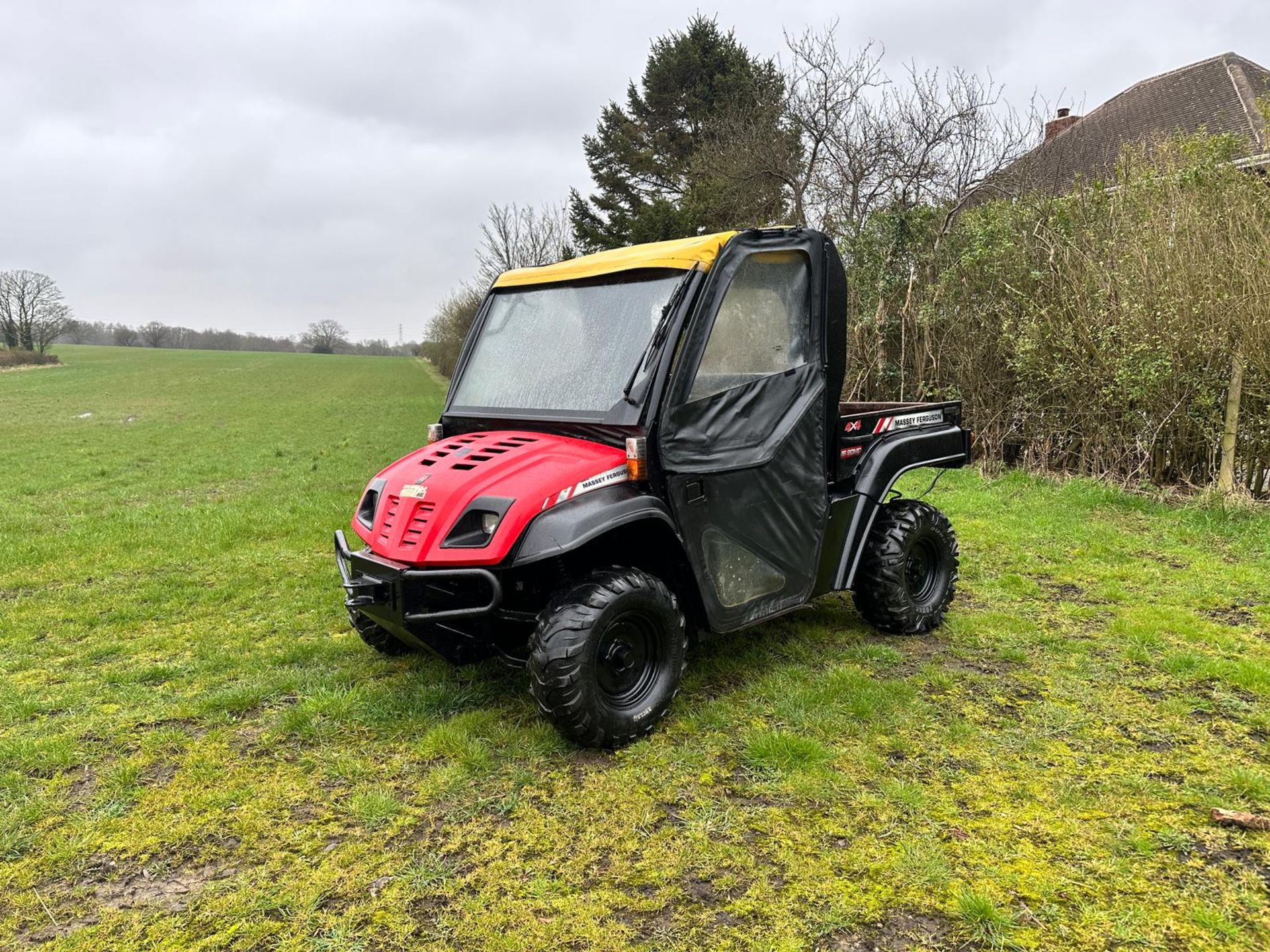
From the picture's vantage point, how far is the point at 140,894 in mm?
2467

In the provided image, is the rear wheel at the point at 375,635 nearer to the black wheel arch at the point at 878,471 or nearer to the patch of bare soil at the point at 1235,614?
the black wheel arch at the point at 878,471

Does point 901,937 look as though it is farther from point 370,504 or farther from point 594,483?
point 370,504

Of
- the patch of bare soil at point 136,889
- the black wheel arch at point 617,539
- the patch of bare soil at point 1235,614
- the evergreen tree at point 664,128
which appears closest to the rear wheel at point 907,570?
the black wheel arch at point 617,539

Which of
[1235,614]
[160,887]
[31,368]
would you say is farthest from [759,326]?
[31,368]

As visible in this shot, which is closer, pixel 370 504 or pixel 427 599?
pixel 427 599

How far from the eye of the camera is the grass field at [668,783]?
235 centimetres

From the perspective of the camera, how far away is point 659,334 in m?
3.42

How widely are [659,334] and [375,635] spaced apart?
85.1 inches

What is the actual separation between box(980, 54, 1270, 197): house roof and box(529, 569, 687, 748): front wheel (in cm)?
1085

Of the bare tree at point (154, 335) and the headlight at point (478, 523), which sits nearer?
the headlight at point (478, 523)

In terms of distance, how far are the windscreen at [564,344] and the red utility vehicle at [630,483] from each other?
0.5 inches

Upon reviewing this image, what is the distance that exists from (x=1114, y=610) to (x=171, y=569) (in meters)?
6.97

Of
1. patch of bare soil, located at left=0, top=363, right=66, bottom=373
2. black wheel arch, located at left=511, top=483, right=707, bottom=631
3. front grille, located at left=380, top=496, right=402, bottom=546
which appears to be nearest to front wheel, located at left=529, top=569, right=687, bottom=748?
black wheel arch, located at left=511, top=483, right=707, bottom=631

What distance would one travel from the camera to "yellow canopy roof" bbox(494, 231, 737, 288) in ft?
11.6
